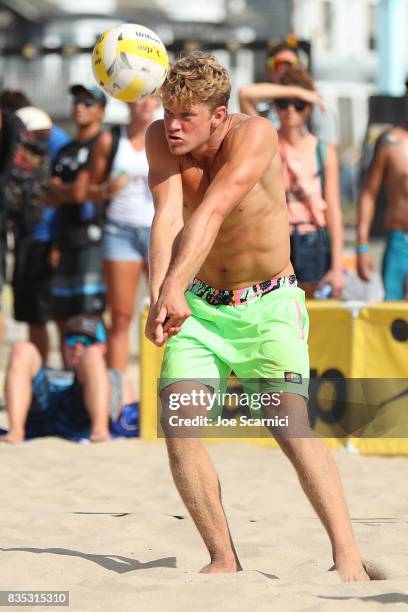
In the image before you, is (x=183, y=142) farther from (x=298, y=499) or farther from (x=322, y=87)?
(x=322, y=87)

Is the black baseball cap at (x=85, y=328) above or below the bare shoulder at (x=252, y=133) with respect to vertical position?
below

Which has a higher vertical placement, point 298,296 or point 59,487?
point 298,296

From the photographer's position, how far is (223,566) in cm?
446

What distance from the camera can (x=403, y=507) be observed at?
588 centimetres

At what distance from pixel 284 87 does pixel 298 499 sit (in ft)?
9.19

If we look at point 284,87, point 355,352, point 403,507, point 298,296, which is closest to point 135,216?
point 284,87

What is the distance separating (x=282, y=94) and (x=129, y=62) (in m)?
2.60

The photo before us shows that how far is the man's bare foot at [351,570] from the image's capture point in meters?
4.31

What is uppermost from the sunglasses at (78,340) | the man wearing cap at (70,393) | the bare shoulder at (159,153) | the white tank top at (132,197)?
the bare shoulder at (159,153)

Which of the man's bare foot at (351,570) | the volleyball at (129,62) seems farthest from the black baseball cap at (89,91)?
the man's bare foot at (351,570)

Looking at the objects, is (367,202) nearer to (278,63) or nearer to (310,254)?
(310,254)

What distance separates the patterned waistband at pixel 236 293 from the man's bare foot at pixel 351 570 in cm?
100

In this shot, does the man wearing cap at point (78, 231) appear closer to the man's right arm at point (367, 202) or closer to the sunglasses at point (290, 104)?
the sunglasses at point (290, 104)

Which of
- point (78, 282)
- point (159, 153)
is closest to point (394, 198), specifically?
point (78, 282)
